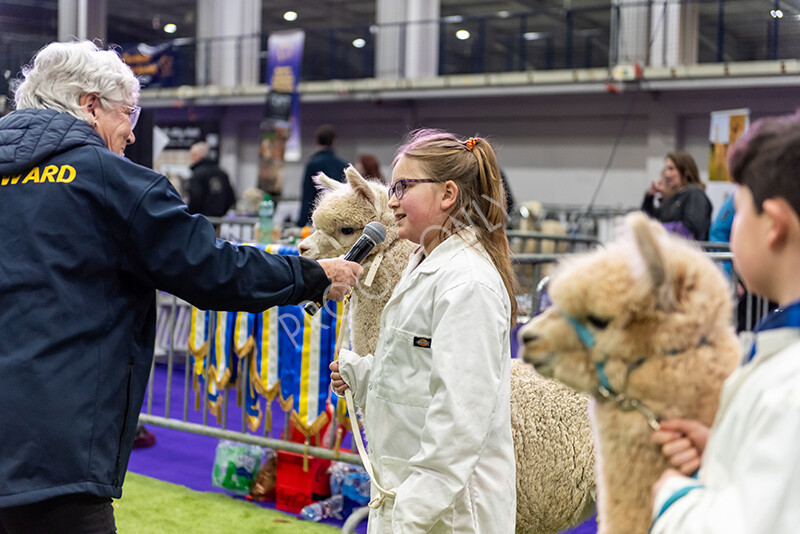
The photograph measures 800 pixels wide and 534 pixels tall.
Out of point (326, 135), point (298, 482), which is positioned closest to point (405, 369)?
point (298, 482)

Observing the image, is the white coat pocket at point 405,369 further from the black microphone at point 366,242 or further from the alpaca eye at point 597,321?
the alpaca eye at point 597,321

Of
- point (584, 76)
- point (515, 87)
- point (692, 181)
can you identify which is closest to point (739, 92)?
point (584, 76)

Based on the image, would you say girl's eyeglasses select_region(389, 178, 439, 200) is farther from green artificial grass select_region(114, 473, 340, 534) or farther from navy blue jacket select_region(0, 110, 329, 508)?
green artificial grass select_region(114, 473, 340, 534)

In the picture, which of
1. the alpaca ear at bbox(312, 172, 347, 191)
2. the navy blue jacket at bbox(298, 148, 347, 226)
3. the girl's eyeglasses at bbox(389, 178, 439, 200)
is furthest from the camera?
the navy blue jacket at bbox(298, 148, 347, 226)

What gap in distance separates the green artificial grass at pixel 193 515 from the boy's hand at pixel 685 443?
3070 millimetres

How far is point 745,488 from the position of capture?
0.96 m

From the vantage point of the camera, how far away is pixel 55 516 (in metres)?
1.83

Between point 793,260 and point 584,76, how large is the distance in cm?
1512

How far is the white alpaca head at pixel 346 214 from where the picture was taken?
2.83m

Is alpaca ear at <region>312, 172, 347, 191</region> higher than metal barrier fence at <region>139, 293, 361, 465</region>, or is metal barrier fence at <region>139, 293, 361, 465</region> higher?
alpaca ear at <region>312, 172, 347, 191</region>

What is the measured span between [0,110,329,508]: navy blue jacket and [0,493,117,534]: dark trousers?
0.06 meters

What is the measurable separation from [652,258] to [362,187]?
1804 millimetres

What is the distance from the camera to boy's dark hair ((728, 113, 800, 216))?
3.38 ft

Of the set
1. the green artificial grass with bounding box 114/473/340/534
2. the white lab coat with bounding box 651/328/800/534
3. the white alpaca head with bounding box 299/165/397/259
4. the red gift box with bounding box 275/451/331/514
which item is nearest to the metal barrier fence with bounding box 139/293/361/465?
the red gift box with bounding box 275/451/331/514
